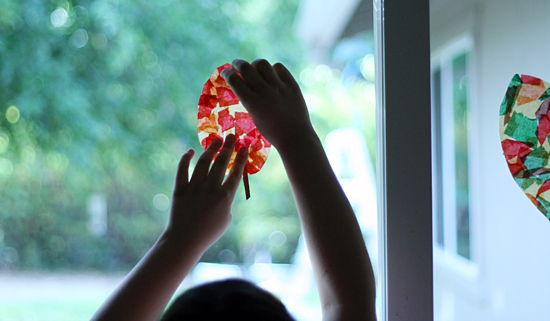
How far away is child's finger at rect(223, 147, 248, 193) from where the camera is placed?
1.64ft

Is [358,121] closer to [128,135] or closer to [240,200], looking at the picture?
[240,200]

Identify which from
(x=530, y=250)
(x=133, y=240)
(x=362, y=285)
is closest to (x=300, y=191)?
(x=362, y=285)

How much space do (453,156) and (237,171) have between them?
377mm

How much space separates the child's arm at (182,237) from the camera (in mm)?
437

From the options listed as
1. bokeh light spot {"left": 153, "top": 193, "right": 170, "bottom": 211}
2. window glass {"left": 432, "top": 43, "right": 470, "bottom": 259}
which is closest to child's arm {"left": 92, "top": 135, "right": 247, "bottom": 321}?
bokeh light spot {"left": 153, "top": 193, "right": 170, "bottom": 211}

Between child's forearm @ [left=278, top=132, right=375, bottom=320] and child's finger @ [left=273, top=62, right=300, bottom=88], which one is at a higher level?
child's finger @ [left=273, top=62, right=300, bottom=88]

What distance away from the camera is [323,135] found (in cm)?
61

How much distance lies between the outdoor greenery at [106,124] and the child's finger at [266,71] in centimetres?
9

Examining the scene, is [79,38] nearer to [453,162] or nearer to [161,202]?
[161,202]

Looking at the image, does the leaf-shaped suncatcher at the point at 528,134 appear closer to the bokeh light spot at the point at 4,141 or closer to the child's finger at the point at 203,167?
the child's finger at the point at 203,167

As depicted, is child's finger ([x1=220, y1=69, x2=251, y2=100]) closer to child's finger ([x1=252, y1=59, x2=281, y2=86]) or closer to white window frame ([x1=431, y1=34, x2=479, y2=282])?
child's finger ([x1=252, y1=59, x2=281, y2=86])

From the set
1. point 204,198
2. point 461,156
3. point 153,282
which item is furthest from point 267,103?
point 461,156

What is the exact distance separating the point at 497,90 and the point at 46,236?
29.2 inches

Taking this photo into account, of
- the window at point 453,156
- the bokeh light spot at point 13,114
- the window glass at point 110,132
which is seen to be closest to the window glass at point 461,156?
the window at point 453,156
